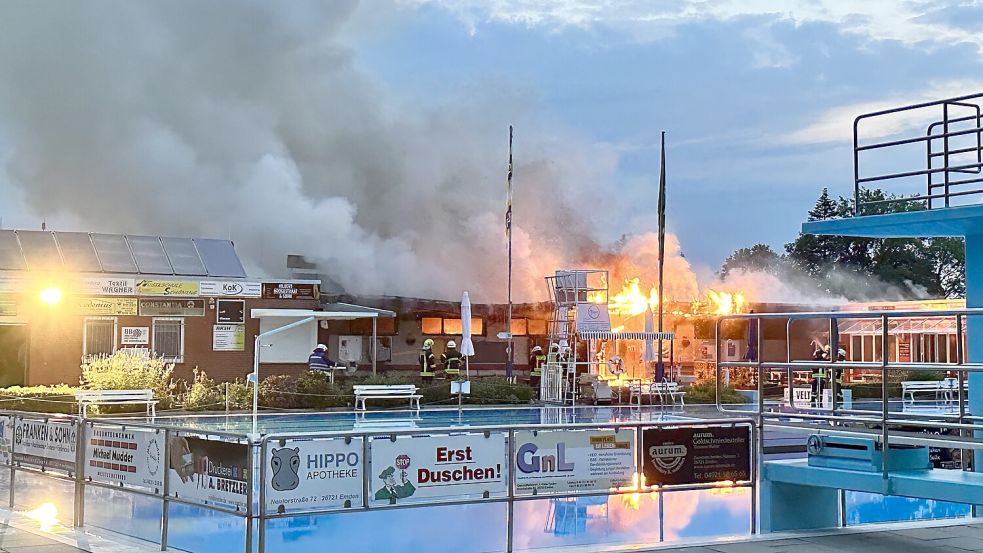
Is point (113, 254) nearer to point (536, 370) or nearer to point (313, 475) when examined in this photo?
point (536, 370)

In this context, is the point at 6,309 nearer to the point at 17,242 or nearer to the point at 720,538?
the point at 17,242

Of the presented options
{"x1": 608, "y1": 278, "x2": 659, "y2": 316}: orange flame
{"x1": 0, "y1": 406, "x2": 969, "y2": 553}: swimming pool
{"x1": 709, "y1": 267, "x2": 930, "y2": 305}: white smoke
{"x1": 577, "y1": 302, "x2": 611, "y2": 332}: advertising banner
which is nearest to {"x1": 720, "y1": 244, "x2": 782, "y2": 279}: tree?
{"x1": 709, "y1": 267, "x2": 930, "y2": 305}: white smoke

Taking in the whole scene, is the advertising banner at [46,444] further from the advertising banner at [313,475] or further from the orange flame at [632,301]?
the orange flame at [632,301]

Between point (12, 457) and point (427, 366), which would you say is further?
point (427, 366)

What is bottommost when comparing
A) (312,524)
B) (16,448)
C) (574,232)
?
(312,524)

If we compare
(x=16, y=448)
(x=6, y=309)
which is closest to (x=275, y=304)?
(x=6, y=309)

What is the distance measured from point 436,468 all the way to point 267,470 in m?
1.45

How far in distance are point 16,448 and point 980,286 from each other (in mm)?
10716

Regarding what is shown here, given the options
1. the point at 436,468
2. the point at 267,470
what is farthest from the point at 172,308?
the point at 267,470

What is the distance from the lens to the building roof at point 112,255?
32.3 meters

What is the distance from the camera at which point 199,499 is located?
9.07 metres

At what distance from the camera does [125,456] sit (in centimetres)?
1002

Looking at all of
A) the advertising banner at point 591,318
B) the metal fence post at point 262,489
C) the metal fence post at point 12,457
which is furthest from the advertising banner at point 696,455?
the advertising banner at point 591,318

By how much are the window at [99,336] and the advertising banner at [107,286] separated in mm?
725
